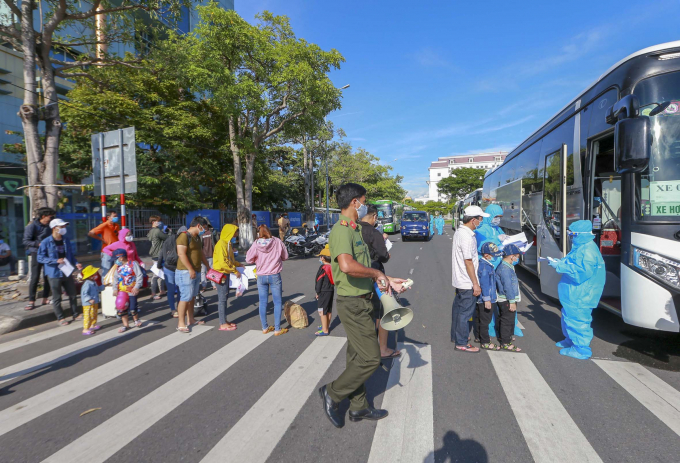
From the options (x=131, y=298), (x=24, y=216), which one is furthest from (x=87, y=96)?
(x=131, y=298)

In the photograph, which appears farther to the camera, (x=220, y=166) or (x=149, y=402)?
(x=220, y=166)

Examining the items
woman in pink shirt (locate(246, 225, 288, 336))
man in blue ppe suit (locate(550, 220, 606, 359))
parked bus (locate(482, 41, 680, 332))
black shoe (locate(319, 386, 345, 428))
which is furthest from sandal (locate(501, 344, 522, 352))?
woman in pink shirt (locate(246, 225, 288, 336))

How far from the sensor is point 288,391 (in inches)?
146

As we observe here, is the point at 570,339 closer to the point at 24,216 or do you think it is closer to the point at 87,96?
the point at 24,216

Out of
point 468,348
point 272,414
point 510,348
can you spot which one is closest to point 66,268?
point 272,414

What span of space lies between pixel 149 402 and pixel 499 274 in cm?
413

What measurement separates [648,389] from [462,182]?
274 feet

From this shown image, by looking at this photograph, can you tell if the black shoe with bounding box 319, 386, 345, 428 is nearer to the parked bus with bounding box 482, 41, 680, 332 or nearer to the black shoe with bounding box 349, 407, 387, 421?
the black shoe with bounding box 349, 407, 387, 421

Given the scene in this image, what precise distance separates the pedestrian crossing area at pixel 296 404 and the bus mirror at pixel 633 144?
88.6 inches

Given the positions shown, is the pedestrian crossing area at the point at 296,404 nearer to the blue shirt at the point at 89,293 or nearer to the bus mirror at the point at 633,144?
the blue shirt at the point at 89,293

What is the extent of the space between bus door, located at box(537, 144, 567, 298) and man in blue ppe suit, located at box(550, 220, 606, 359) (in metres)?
1.47

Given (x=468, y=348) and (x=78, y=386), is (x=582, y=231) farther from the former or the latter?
(x=78, y=386)

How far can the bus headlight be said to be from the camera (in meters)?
3.90

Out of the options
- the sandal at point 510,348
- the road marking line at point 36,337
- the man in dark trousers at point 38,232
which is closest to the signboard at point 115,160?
the man in dark trousers at point 38,232
